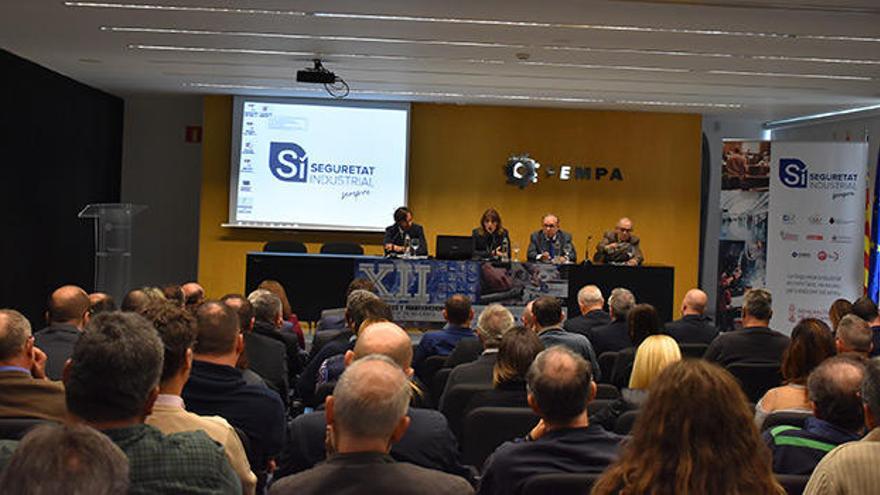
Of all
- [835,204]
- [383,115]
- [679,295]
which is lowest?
[679,295]

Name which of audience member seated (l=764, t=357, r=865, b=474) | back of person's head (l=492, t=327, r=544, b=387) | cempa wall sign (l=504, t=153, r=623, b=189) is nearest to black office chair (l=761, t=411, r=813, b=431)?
audience member seated (l=764, t=357, r=865, b=474)

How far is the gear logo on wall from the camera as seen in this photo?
14.7 metres

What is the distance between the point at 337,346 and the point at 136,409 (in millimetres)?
3319

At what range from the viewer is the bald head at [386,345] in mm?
3980

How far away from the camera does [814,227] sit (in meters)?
13.2

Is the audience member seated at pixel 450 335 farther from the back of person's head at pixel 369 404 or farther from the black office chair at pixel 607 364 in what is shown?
the back of person's head at pixel 369 404

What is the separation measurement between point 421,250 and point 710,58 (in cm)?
351

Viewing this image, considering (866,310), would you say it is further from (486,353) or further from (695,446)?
(695,446)

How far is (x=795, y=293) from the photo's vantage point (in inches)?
524

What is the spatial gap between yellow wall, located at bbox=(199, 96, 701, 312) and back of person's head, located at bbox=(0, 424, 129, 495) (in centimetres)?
1274

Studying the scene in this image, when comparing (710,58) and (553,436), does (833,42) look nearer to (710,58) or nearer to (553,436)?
(710,58)

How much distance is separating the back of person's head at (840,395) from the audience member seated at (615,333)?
3.60 meters

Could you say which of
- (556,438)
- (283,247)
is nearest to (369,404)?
(556,438)

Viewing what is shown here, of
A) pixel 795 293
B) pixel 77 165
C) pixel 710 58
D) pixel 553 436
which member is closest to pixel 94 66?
pixel 77 165
